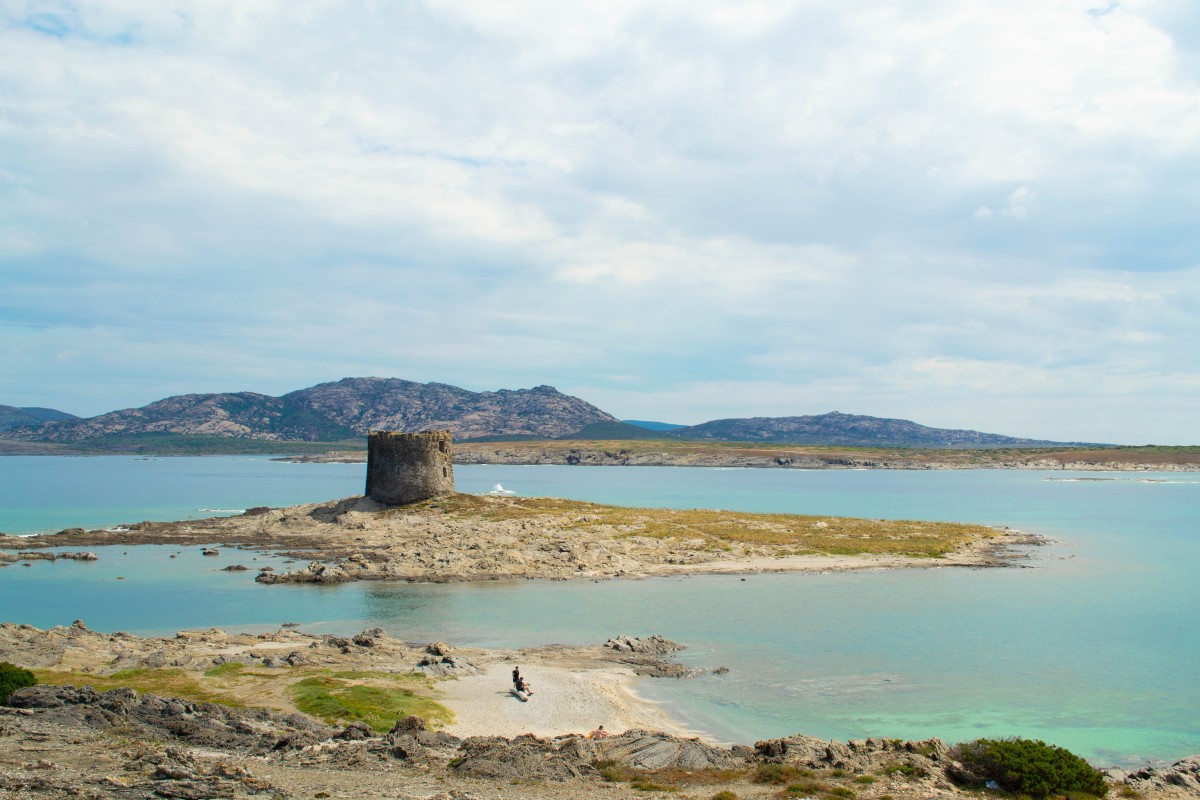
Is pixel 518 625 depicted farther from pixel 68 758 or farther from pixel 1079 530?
pixel 1079 530

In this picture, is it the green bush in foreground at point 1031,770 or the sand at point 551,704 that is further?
the sand at point 551,704

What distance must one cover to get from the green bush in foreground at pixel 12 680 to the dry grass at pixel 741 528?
29134mm

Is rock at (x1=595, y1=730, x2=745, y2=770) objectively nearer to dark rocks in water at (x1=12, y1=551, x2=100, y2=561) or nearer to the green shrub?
the green shrub

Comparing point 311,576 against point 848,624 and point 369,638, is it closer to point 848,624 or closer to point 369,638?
point 369,638

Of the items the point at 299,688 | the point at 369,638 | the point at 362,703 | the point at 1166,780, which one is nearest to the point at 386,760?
the point at 362,703

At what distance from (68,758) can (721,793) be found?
9717 millimetres

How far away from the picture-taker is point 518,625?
90.5 ft

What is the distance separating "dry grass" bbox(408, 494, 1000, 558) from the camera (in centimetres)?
4297

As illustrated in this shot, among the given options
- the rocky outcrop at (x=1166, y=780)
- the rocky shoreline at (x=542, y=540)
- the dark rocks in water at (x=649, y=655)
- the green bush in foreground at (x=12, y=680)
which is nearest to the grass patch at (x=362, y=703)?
the green bush in foreground at (x=12, y=680)

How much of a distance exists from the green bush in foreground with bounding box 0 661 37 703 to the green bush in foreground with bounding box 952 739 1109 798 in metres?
17.2

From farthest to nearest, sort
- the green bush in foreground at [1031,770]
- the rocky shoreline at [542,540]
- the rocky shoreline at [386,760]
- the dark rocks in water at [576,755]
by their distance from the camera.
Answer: the rocky shoreline at [542,540] → the dark rocks in water at [576,755] → the green bush in foreground at [1031,770] → the rocky shoreline at [386,760]

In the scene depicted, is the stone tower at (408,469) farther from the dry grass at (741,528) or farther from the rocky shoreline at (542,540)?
the dry grass at (741,528)

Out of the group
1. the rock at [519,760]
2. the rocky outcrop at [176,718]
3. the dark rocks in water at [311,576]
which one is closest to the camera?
the rock at [519,760]

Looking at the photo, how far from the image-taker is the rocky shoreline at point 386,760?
12.1 metres
